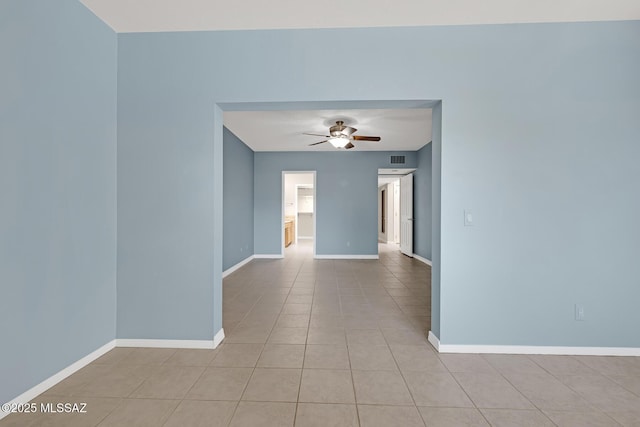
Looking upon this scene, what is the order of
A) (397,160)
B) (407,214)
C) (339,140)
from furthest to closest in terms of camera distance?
1. (407,214)
2. (397,160)
3. (339,140)

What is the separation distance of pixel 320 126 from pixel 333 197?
7.97 feet

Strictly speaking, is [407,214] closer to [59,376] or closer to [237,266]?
[237,266]

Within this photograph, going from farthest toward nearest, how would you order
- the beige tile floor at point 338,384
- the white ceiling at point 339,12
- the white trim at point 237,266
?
the white trim at point 237,266 → the white ceiling at point 339,12 → the beige tile floor at point 338,384

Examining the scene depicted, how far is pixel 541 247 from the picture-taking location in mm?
2322

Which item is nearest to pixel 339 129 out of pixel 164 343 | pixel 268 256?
pixel 164 343

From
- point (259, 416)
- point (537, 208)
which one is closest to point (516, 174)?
point (537, 208)

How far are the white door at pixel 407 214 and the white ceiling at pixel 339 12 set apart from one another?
16.7 feet

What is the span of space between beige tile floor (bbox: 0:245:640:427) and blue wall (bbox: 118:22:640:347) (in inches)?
11.1

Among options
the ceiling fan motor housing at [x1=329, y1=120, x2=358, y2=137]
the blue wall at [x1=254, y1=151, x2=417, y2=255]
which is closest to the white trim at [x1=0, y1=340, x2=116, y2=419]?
the ceiling fan motor housing at [x1=329, y1=120, x2=358, y2=137]

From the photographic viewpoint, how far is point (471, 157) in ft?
7.66

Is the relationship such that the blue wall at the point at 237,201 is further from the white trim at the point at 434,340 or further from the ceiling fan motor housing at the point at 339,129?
the white trim at the point at 434,340

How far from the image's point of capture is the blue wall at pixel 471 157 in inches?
90.0

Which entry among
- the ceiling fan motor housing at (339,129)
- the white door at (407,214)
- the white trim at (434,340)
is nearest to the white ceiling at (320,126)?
the ceiling fan motor housing at (339,129)

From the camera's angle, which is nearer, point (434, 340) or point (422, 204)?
point (434, 340)
